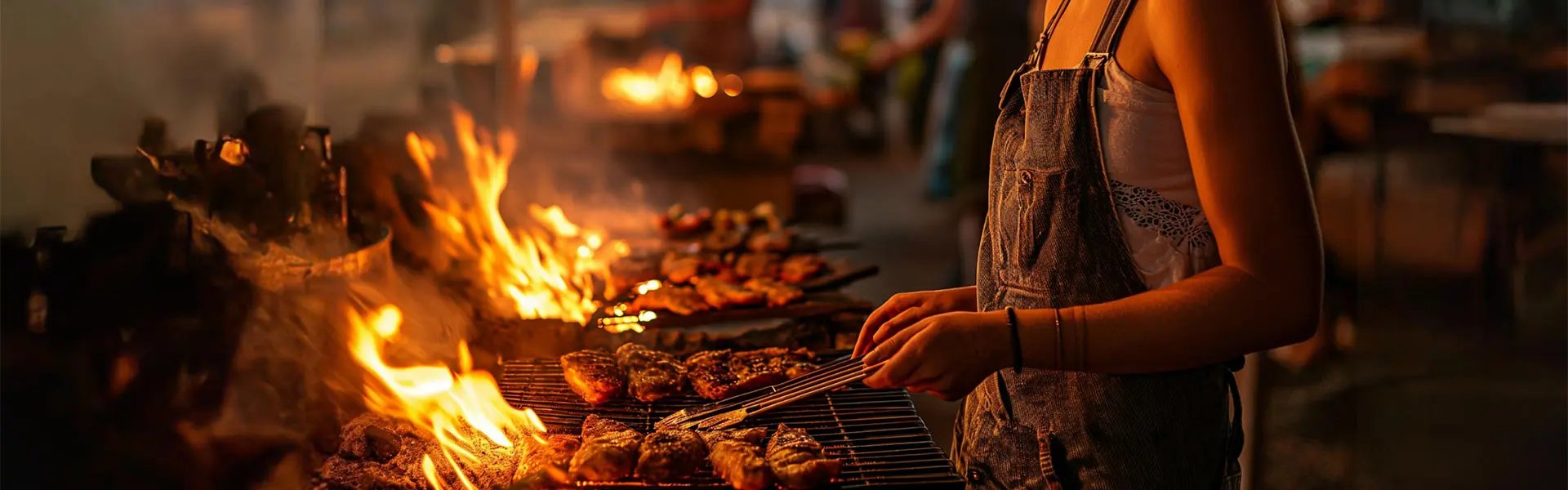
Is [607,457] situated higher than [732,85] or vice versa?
[732,85]

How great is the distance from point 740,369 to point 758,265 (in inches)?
65.1

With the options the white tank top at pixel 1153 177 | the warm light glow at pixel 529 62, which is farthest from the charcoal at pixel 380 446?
the warm light glow at pixel 529 62

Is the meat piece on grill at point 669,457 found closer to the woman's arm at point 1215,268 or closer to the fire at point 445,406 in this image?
the fire at point 445,406

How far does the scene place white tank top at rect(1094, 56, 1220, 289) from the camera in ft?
7.03

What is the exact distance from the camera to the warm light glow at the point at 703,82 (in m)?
9.51

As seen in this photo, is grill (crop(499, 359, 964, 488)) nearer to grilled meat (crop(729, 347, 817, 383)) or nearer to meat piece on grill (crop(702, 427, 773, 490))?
meat piece on grill (crop(702, 427, 773, 490))

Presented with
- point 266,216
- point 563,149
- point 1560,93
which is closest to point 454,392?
point 266,216

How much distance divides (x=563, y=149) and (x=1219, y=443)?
7.75 m

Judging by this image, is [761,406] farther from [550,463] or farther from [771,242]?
[771,242]

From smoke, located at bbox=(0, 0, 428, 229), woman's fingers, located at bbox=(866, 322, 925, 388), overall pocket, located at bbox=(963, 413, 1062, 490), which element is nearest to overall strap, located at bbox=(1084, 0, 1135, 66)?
woman's fingers, located at bbox=(866, 322, 925, 388)

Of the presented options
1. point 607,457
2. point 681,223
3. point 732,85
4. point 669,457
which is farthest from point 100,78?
point 732,85

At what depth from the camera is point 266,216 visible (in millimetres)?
3387

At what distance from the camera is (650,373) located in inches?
125

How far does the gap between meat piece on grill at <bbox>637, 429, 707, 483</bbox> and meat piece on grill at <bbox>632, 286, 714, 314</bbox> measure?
1653mm
